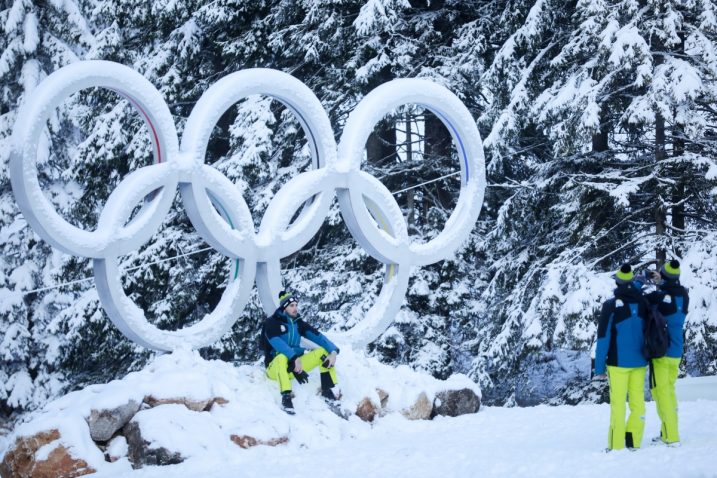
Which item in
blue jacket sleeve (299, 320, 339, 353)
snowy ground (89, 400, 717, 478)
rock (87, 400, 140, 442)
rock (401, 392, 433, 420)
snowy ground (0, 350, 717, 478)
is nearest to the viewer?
snowy ground (89, 400, 717, 478)

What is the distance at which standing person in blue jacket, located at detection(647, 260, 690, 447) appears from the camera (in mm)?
7316

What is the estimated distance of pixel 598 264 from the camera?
14.4 metres

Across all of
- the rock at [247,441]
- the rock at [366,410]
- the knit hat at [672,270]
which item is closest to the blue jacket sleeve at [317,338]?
the rock at [366,410]

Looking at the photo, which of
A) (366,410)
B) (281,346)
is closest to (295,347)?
(281,346)

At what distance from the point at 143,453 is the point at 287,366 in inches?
72.7

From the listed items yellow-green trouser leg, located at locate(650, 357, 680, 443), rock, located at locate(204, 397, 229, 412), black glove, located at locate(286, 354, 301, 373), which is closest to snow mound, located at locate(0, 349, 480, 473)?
rock, located at locate(204, 397, 229, 412)

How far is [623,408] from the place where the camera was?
7.13 meters

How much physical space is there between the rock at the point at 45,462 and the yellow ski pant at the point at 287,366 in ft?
6.60

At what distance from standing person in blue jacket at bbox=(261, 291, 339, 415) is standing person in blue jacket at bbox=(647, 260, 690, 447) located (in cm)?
328

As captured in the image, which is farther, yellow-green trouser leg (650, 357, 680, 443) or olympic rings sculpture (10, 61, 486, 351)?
olympic rings sculpture (10, 61, 486, 351)

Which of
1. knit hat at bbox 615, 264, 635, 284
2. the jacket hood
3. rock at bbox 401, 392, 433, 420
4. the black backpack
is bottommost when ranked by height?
rock at bbox 401, 392, 433, 420

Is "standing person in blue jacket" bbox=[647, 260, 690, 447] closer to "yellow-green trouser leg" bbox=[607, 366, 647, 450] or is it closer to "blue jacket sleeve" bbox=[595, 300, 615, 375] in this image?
"yellow-green trouser leg" bbox=[607, 366, 647, 450]

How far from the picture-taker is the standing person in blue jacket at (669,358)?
7316 millimetres

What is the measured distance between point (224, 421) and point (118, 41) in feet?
34.8
